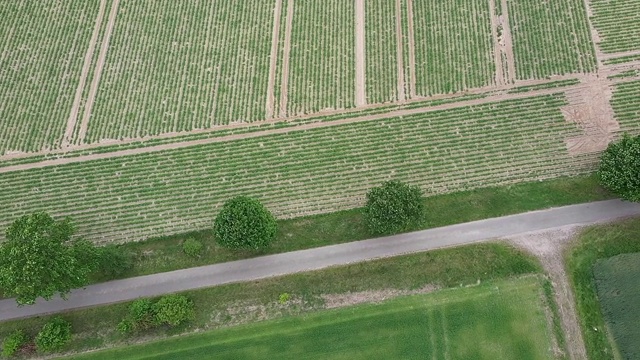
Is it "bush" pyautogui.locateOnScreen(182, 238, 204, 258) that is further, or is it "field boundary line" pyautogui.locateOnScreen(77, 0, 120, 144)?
"field boundary line" pyautogui.locateOnScreen(77, 0, 120, 144)

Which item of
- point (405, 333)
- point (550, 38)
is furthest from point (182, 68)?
point (550, 38)

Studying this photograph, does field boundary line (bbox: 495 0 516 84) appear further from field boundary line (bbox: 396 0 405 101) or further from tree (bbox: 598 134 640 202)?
tree (bbox: 598 134 640 202)

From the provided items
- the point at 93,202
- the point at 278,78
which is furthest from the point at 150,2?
the point at 93,202

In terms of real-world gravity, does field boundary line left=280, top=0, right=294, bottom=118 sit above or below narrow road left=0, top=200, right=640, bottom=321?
above

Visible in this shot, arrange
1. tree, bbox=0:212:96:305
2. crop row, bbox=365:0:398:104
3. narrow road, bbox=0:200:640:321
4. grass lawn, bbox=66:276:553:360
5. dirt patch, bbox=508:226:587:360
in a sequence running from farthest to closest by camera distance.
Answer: crop row, bbox=365:0:398:104
narrow road, bbox=0:200:640:321
grass lawn, bbox=66:276:553:360
dirt patch, bbox=508:226:587:360
tree, bbox=0:212:96:305

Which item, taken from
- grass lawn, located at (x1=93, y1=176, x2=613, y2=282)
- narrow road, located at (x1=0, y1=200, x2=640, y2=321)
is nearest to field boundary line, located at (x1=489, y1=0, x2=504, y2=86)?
grass lawn, located at (x1=93, y1=176, x2=613, y2=282)

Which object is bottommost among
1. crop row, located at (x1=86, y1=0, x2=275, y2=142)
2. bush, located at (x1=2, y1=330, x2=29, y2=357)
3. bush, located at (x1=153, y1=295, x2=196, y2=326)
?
bush, located at (x1=2, y1=330, x2=29, y2=357)

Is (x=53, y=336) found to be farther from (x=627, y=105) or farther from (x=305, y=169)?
(x=627, y=105)

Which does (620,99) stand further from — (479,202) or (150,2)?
(150,2)
